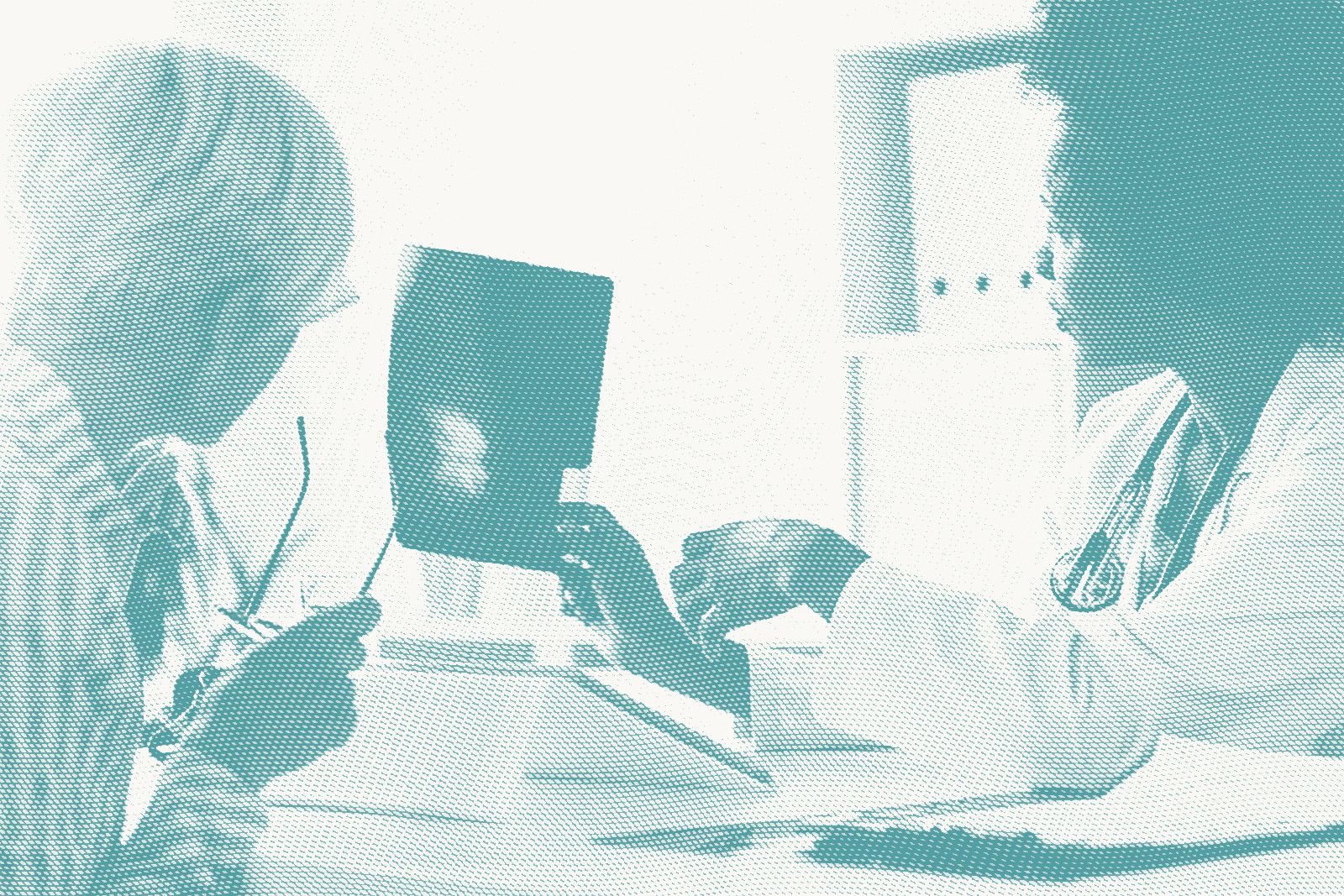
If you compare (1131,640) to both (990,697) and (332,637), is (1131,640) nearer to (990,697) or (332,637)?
(990,697)

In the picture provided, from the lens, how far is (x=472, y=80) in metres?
0.99

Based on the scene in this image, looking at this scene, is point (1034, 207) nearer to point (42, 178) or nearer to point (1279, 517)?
point (1279, 517)

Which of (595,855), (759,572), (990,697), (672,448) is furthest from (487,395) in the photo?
(990,697)

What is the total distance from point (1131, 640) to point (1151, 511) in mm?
116

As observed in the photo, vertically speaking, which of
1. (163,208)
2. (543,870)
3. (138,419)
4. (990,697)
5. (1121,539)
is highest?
(163,208)

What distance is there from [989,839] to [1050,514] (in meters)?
0.27

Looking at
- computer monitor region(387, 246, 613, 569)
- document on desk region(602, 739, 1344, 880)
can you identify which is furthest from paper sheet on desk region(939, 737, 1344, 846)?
computer monitor region(387, 246, 613, 569)

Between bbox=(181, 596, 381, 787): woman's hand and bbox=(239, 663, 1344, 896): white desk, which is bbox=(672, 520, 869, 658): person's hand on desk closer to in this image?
bbox=(239, 663, 1344, 896): white desk

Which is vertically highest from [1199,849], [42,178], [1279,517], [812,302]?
[42,178]

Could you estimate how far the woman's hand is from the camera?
3.06ft

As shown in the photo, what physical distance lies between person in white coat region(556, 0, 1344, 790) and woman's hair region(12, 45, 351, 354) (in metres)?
0.35

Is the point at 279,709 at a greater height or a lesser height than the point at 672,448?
lesser

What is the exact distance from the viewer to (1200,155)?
102 centimetres

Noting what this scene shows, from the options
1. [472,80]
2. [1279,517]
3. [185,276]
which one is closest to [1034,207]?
[1279,517]
